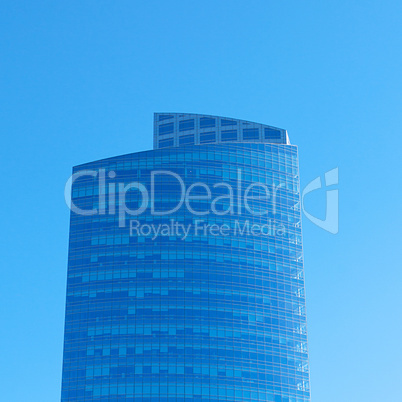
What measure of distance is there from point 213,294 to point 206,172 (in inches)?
1079

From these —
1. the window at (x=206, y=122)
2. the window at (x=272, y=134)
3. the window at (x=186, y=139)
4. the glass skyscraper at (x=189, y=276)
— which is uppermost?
the window at (x=206, y=122)

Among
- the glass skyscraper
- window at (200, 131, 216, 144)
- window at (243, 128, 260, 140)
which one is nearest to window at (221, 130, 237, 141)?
the glass skyscraper

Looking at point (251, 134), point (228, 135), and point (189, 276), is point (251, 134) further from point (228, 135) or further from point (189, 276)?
point (189, 276)

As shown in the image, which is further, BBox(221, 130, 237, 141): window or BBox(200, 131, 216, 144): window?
BBox(221, 130, 237, 141): window

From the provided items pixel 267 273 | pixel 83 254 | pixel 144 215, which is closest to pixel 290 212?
pixel 267 273

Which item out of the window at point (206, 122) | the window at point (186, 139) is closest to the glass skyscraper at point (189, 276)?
the window at point (186, 139)

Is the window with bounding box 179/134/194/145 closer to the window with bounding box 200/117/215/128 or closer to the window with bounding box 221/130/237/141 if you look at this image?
the window with bounding box 200/117/215/128

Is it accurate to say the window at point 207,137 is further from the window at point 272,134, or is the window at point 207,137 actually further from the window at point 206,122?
the window at point 272,134

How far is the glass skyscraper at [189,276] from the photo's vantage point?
172 meters

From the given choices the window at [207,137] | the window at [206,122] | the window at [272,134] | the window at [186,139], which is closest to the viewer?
the window at [207,137]

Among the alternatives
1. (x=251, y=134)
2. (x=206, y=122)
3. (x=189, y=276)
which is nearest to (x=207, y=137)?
(x=206, y=122)

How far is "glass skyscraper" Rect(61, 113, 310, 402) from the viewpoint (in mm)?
171500

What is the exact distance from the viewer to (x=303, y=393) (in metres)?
176

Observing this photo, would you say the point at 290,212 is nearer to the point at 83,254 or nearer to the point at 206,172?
the point at 206,172
